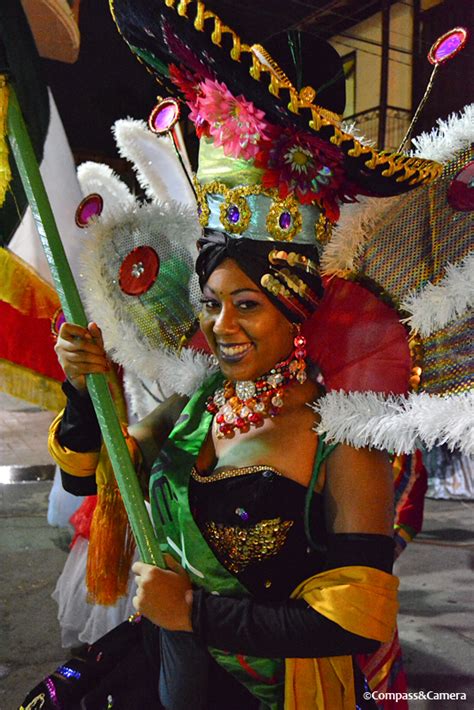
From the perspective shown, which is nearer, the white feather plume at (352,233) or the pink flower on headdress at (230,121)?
the pink flower on headdress at (230,121)

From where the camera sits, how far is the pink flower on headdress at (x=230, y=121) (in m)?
1.25

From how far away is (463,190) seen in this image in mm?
1255

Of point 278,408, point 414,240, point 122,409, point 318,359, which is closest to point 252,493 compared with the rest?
point 278,408

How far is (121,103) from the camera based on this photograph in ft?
26.2

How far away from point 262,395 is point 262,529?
0.30m

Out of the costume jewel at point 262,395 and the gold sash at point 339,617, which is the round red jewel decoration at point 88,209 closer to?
the costume jewel at point 262,395

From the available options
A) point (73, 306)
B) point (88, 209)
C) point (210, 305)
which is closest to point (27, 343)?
point (88, 209)

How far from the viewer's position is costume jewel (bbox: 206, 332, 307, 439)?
4.62 ft

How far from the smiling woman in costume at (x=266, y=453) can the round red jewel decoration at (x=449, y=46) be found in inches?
15.1

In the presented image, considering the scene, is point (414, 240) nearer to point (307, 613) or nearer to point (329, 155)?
point (329, 155)

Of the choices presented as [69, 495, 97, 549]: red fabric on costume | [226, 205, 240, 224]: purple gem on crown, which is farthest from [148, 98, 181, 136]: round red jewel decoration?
[69, 495, 97, 549]: red fabric on costume

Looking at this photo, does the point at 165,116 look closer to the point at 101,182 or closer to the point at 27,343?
the point at 27,343

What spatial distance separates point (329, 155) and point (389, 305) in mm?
345

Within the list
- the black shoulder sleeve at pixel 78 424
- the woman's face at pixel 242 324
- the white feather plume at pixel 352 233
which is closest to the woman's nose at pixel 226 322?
the woman's face at pixel 242 324
